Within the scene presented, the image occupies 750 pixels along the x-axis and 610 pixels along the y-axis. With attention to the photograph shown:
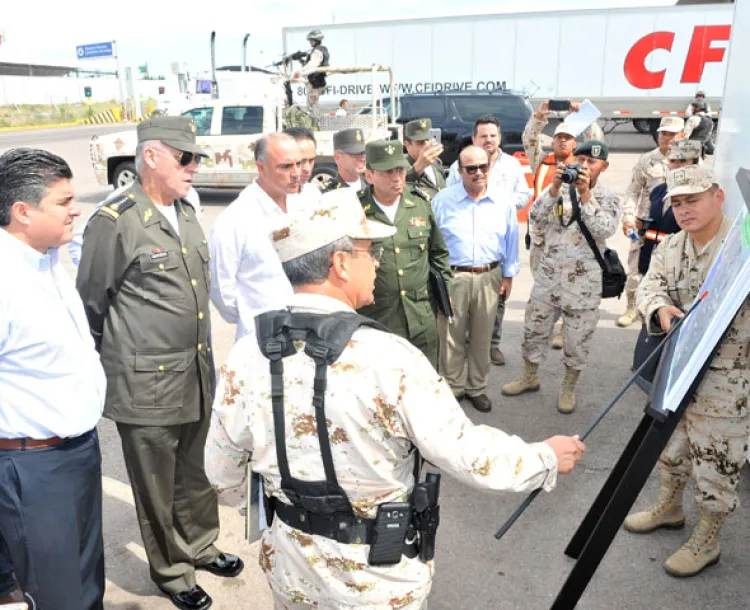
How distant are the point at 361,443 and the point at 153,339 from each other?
1314 millimetres

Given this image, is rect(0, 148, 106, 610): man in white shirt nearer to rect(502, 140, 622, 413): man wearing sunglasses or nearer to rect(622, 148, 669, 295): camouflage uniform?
rect(502, 140, 622, 413): man wearing sunglasses

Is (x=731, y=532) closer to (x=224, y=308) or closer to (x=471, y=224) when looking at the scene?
(x=471, y=224)

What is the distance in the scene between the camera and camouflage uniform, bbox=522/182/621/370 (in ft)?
13.8

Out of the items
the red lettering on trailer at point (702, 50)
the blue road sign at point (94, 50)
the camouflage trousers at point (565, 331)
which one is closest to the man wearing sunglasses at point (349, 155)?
the camouflage trousers at point (565, 331)

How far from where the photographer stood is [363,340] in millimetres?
1485

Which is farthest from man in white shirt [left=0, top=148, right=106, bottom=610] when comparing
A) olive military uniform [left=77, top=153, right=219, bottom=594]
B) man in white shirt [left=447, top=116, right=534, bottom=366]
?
man in white shirt [left=447, top=116, right=534, bottom=366]

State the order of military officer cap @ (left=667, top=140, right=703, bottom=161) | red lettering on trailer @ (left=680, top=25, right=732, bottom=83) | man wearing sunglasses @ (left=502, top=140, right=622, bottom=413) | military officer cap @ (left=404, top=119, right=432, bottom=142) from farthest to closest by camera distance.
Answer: red lettering on trailer @ (left=680, top=25, right=732, bottom=83) → military officer cap @ (left=404, top=119, right=432, bottom=142) → man wearing sunglasses @ (left=502, top=140, right=622, bottom=413) → military officer cap @ (left=667, top=140, right=703, bottom=161)

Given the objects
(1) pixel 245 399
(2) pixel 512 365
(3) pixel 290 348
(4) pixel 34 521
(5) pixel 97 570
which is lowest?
(2) pixel 512 365

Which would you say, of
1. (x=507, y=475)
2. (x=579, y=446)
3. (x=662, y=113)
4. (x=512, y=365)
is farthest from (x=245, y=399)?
(x=662, y=113)

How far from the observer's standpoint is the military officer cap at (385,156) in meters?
3.47

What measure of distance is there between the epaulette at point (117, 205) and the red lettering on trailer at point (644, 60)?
19644 mm

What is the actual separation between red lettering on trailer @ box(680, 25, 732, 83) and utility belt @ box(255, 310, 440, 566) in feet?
67.3

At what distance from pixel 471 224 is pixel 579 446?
107 inches

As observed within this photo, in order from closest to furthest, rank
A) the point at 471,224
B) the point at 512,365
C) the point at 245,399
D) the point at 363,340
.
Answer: the point at 363,340, the point at 245,399, the point at 471,224, the point at 512,365
